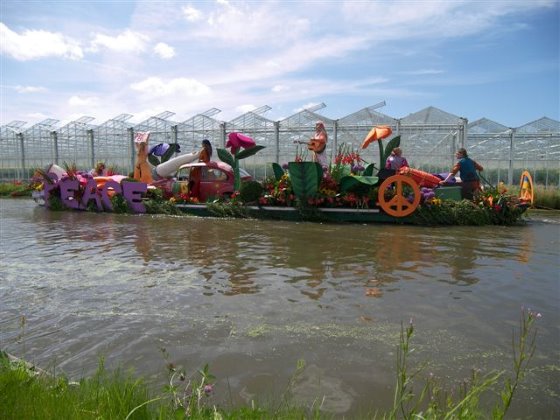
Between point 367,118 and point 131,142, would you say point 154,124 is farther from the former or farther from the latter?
point 367,118

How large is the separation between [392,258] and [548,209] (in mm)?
11407

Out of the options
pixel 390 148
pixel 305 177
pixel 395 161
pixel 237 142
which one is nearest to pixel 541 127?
pixel 395 161

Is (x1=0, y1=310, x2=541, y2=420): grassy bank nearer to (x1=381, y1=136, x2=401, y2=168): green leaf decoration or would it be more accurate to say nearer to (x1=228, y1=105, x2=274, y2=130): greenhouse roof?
(x1=381, y1=136, x2=401, y2=168): green leaf decoration

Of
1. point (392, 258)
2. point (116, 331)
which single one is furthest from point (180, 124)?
point (116, 331)

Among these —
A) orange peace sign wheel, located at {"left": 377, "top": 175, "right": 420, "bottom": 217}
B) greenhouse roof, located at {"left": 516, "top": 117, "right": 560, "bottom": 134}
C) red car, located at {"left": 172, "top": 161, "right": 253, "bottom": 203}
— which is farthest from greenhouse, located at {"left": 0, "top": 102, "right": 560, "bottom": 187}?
orange peace sign wheel, located at {"left": 377, "top": 175, "right": 420, "bottom": 217}

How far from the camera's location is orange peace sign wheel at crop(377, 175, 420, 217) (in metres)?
11.1

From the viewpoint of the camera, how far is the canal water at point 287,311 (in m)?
3.12

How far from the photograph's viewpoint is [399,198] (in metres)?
11.1

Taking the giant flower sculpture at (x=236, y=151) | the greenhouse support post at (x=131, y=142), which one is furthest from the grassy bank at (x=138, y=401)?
the greenhouse support post at (x=131, y=142)

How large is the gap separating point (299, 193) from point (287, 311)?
776 cm

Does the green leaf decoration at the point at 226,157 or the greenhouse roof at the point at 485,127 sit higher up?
the greenhouse roof at the point at 485,127

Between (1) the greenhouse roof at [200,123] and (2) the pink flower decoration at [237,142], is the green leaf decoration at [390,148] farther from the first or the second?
(1) the greenhouse roof at [200,123]

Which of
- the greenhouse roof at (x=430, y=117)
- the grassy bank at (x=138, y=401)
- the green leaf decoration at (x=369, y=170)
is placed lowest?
the grassy bank at (x=138, y=401)

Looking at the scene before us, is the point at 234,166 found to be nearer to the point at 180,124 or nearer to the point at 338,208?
the point at 338,208
